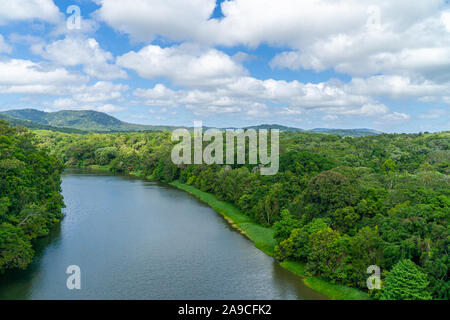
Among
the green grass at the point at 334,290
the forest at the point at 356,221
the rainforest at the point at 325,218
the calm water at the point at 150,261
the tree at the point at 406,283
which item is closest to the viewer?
the tree at the point at 406,283

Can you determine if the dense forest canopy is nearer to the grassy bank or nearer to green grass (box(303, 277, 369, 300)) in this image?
the grassy bank

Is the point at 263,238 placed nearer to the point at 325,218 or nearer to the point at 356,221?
the point at 325,218

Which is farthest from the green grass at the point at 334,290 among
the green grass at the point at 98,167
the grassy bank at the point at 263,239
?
the green grass at the point at 98,167

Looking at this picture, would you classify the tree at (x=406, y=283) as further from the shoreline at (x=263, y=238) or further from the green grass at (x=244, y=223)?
the green grass at (x=244, y=223)

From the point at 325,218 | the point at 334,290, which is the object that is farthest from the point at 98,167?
the point at 334,290

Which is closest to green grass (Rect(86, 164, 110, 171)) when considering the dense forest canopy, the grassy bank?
the grassy bank
